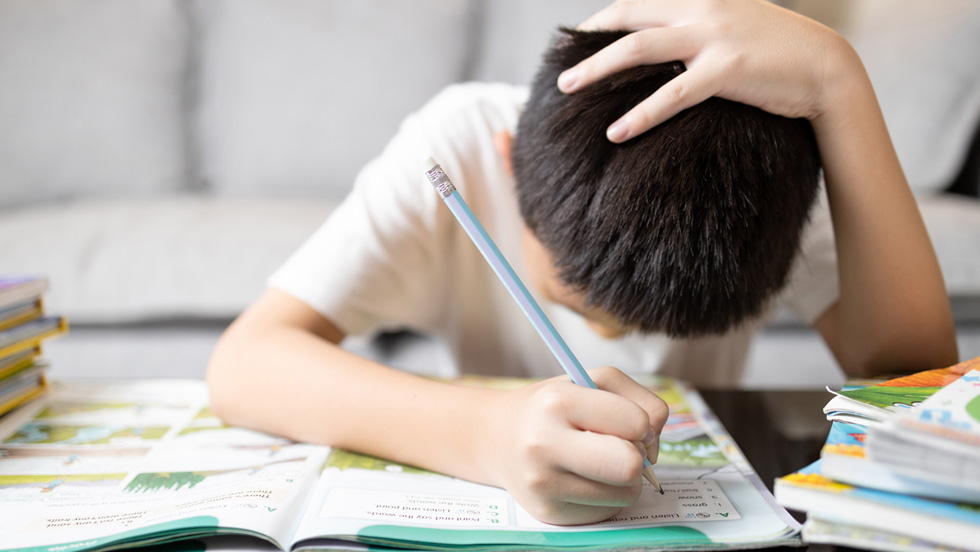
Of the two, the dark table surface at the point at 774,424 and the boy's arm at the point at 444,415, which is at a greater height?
the boy's arm at the point at 444,415

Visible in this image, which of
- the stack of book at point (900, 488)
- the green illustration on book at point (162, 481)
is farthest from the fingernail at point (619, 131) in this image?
the green illustration on book at point (162, 481)

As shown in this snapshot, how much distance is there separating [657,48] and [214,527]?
40cm

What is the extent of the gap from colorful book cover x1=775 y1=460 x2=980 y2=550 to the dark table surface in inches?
5.7

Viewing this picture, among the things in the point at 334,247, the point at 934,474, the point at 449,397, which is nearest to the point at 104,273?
the point at 334,247

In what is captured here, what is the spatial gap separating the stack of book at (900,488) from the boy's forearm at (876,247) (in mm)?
250

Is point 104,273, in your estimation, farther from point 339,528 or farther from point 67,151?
point 339,528

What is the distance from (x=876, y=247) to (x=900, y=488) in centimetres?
33

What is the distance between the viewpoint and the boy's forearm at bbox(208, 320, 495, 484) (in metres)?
0.44

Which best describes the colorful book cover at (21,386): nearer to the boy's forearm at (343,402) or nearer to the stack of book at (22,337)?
the stack of book at (22,337)

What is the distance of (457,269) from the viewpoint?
865mm

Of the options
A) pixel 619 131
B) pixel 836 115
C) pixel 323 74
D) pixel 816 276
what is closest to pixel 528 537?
pixel 619 131

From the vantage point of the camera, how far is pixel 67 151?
4.61 ft

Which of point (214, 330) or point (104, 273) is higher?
point (104, 273)

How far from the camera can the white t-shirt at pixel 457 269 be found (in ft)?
2.17
